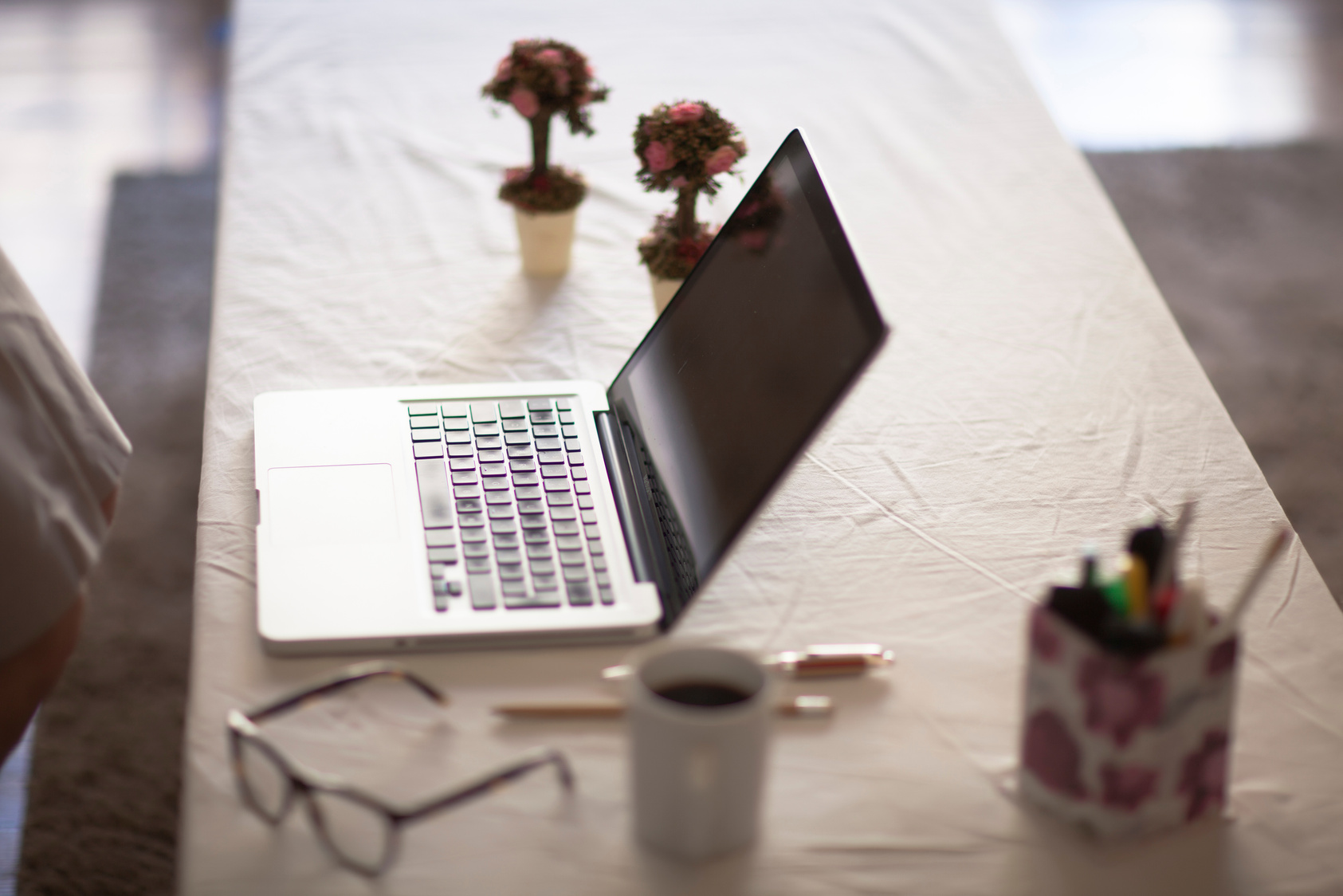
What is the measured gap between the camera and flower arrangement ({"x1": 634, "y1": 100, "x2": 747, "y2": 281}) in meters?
1.09

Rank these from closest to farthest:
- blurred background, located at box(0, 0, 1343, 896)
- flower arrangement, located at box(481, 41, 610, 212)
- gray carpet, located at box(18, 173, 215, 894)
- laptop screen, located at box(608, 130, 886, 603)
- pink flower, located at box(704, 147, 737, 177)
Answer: laptop screen, located at box(608, 130, 886, 603) → pink flower, located at box(704, 147, 737, 177) → flower arrangement, located at box(481, 41, 610, 212) → gray carpet, located at box(18, 173, 215, 894) → blurred background, located at box(0, 0, 1343, 896)

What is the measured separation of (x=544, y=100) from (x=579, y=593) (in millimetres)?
574

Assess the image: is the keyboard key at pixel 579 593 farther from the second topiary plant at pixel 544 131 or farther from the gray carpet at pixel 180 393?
the gray carpet at pixel 180 393

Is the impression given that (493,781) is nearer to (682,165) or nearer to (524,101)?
(682,165)

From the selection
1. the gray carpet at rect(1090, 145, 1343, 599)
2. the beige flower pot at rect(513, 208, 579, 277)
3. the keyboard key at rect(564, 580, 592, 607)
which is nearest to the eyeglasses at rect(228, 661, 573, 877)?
the keyboard key at rect(564, 580, 592, 607)

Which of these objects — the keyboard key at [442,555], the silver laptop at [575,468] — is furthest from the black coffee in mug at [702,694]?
the keyboard key at [442,555]

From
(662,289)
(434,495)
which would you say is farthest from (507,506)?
(662,289)

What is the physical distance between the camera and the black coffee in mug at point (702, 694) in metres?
0.65

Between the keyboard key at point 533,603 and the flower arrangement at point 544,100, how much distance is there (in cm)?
52

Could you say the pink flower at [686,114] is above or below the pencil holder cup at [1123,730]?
above

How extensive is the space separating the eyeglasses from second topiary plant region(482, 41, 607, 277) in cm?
61

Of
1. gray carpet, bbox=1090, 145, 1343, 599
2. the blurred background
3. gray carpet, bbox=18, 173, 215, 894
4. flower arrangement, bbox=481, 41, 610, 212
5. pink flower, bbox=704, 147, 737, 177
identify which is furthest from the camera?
gray carpet, bbox=1090, 145, 1343, 599

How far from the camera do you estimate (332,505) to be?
2.95ft

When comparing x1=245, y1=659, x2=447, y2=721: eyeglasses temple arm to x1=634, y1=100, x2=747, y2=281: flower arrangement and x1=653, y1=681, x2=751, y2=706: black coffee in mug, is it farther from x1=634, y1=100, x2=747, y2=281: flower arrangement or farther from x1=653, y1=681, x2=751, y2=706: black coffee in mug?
x1=634, y1=100, x2=747, y2=281: flower arrangement
